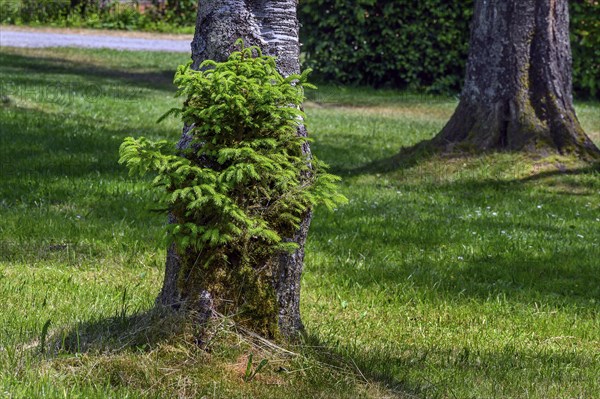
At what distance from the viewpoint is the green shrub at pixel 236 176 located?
4145mm

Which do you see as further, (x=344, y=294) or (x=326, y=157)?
(x=326, y=157)

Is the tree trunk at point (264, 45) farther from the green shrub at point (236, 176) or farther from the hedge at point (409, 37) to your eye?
the hedge at point (409, 37)

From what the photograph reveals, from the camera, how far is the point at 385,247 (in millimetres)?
7418

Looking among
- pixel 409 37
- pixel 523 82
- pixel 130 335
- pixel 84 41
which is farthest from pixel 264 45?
pixel 84 41

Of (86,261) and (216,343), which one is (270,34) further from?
(86,261)

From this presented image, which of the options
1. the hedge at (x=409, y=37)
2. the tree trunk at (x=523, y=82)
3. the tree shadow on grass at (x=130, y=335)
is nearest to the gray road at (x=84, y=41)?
the hedge at (x=409, y=37)

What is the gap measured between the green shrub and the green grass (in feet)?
0.80

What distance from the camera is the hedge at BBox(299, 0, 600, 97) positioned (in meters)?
18.0

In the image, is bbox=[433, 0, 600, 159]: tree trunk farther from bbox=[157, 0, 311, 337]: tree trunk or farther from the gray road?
the gray road

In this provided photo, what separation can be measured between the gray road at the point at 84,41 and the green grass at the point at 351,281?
10.9 m

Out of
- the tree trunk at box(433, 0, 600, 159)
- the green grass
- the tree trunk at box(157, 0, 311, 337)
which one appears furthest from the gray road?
the tree trunk at box(157, 0, 311, 337)

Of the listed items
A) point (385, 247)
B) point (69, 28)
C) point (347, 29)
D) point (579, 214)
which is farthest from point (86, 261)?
point (69, 28)

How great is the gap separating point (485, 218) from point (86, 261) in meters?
3.69

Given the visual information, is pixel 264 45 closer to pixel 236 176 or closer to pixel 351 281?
pixel 236 176
